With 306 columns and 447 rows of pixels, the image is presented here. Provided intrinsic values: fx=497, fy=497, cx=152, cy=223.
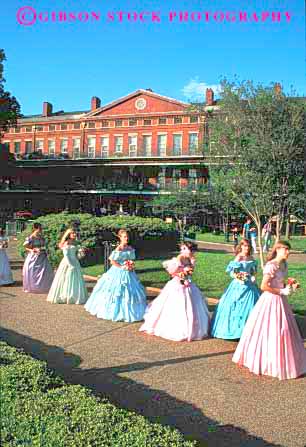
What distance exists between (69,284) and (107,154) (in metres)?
40.7

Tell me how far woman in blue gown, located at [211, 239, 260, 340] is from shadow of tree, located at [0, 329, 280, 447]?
2.19 feet

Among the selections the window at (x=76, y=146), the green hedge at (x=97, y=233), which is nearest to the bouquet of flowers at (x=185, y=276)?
the green hedge at (x=97, y=233)

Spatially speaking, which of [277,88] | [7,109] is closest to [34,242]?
[277,88]

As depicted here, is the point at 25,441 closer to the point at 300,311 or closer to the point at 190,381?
the point at 190,381

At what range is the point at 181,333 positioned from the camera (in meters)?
8.11

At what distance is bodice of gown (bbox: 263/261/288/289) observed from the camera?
6.71m

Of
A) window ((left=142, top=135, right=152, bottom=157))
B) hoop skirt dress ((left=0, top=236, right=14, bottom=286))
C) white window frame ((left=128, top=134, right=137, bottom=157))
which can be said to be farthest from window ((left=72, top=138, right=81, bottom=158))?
hoop skirt dress ((left=0, top=236, right=14, bottom=286))

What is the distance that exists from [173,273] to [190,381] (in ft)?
8.43

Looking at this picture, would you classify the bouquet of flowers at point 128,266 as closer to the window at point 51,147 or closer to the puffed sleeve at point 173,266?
the puffed sleeve at point 173,266

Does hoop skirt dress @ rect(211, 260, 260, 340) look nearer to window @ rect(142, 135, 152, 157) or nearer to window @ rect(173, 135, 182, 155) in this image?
window @ rect(173, 135, 182, 155)

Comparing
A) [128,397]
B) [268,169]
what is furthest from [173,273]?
[268,169]

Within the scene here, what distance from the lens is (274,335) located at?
6.57m

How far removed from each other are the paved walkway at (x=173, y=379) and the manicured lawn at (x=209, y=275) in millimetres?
3684

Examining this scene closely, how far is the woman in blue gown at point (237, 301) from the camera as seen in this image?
8.00 meters
